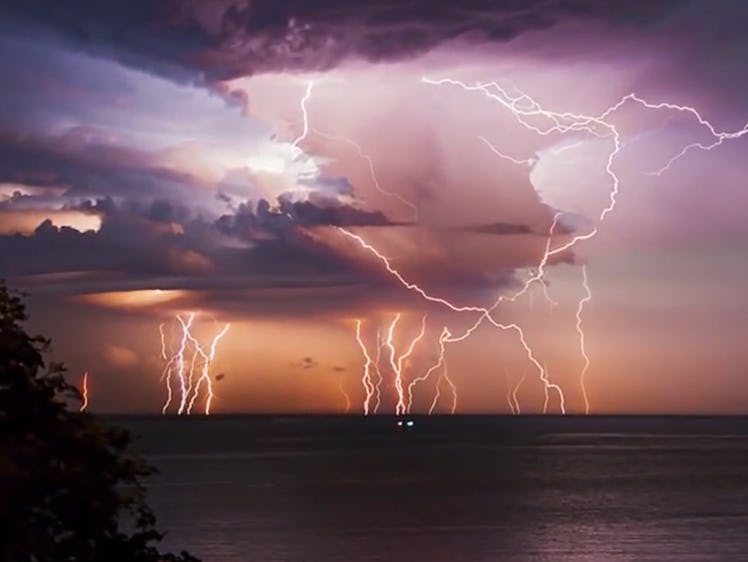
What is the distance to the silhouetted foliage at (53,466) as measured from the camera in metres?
11.5

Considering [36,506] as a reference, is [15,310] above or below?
above

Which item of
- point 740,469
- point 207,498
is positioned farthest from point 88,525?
point 740,469

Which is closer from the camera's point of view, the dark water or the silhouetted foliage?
the silhouetted foliage

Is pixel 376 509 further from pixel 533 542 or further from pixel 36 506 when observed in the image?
pixel 36 506

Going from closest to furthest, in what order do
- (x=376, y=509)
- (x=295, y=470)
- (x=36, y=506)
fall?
1. (x=36, y=506)
2. (x=376, y=509)
3. (x=295, y=470)

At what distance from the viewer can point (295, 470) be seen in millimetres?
135625

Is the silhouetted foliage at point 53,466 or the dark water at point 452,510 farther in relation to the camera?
the dark water at point 452,510

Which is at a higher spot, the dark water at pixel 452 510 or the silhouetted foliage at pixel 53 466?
the silhouetted foliage at pixel 53 466

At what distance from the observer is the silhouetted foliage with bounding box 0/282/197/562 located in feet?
37.9

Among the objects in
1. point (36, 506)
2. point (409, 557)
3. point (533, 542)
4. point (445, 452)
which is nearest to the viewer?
point (36, 506)

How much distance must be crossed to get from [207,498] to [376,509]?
15406 mm

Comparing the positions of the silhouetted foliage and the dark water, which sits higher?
the silhouetted foliage

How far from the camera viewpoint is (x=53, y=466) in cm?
1187

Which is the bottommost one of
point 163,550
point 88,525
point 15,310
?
point 163,550
